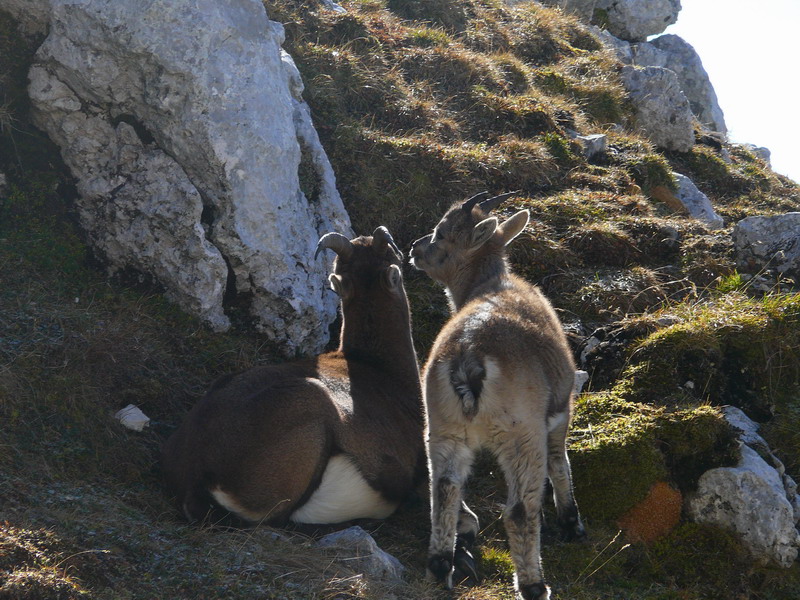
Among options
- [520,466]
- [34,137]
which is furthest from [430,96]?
[520,466]

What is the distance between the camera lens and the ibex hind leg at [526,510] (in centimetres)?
570

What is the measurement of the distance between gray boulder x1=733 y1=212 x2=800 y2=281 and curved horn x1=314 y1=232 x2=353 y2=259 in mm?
5206

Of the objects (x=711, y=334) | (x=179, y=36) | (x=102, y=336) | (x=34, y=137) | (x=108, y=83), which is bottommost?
(x=102, y=336)

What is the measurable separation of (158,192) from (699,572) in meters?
6.39

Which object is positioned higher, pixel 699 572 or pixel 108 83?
pixel 108 83

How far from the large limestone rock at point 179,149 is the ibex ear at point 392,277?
44.8 inches

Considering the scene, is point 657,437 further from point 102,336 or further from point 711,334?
point 102,336

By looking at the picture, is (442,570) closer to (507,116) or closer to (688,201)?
(507,116)

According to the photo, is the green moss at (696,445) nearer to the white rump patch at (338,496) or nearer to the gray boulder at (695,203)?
the white rump patch at (338,496)

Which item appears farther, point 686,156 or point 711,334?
point 686,156

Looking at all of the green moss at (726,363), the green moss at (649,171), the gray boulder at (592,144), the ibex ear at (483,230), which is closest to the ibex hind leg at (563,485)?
the green moss at (726,363)

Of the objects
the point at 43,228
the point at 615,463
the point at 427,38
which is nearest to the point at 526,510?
the point at 615,463

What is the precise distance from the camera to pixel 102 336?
25.0 ft

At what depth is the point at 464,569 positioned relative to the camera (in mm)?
6270
